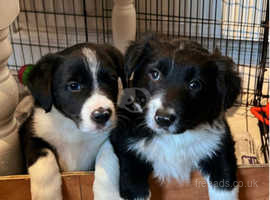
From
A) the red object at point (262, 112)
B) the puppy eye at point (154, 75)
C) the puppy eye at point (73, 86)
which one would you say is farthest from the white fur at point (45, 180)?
the red object at point (262, 112)

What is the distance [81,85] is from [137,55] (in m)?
0.24

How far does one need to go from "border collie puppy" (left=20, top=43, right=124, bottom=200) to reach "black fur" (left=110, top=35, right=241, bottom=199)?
4.0 inches

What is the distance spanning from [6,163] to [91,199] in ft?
1.29

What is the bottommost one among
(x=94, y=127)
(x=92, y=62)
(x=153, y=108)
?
(x=94, y=127)

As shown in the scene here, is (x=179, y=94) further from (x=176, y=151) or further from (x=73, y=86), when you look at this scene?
(x=73, y=86)

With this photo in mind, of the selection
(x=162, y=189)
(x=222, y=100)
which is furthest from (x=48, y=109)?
(x=222, y=100)

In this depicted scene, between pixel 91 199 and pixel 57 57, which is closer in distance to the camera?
pixel 57 57

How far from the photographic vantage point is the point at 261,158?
81.8 inches

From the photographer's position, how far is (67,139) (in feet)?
5.34

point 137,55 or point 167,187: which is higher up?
point 137,55

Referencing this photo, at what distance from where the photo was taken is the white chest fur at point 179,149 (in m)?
1.49

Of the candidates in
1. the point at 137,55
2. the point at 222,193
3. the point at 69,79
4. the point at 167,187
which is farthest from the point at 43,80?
the point at 222,193

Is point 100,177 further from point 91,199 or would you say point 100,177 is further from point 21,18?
point 21,18

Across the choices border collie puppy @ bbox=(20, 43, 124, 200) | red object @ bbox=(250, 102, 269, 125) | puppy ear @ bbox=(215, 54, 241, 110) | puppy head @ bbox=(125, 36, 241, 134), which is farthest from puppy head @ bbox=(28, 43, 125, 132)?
red object @ bbox=(250, 102, 269, 125)
